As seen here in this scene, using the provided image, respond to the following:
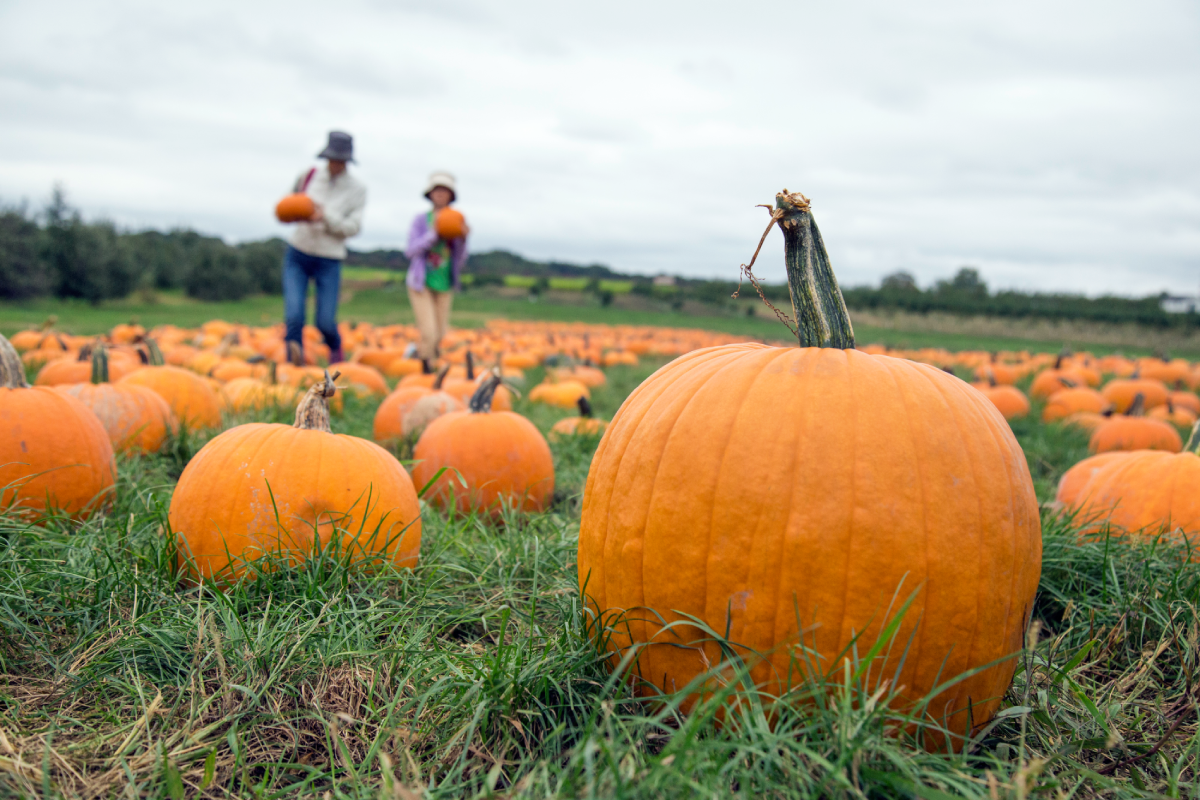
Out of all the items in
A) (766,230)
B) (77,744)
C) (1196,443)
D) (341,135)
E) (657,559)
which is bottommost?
(77,744)

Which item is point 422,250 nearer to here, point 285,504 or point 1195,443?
point 285,504

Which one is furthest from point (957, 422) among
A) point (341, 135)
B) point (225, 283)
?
point (225, 283)

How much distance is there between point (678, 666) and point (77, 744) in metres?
1.28

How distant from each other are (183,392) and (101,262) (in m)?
23.7

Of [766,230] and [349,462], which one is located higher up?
[766,230]

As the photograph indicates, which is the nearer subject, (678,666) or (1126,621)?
(678,666)

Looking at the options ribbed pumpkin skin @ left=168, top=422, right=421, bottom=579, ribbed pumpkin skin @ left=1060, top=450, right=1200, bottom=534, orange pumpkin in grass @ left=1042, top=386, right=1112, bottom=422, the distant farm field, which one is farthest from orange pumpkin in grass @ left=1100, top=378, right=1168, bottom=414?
the distant farm field

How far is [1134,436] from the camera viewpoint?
5145 millimetres

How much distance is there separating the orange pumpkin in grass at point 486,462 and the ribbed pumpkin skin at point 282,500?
93 cm

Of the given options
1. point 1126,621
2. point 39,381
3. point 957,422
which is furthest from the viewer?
point 39,381

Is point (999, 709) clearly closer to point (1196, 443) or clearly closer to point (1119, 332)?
point (1196, 443)

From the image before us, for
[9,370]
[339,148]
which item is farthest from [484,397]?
[339,148]

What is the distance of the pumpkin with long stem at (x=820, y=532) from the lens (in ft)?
5.00

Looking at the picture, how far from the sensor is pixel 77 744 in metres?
1.47
